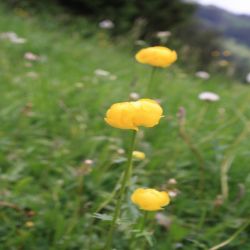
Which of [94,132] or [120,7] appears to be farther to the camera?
[120,7]

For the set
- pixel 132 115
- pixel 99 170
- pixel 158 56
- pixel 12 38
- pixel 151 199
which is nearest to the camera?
pixel 132 115

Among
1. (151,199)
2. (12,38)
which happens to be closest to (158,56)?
(151,199)

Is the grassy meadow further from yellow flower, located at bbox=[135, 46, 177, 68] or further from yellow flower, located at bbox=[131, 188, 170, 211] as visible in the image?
yellow flower, located at bbox=[135, 46, 177, 68]

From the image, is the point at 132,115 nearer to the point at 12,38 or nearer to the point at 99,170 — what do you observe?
A: the point at 99,170

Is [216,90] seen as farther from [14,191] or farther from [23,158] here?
[14,191]

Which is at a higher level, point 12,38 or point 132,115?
point 12,38

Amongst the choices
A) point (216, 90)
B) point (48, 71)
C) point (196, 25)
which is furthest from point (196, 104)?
point (196, 25)

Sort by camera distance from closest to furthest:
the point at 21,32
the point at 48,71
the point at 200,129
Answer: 1. the point at 200,129
2. the point at 48,71
3. the point at 21,32

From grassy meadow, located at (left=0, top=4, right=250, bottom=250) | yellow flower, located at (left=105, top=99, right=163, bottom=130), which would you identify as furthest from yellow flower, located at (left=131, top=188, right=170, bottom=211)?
yellow flower, located at (left=105, top=99, right=163, bottom=130)

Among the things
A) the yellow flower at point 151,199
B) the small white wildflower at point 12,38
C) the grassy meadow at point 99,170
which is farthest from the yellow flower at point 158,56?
the small white wildflower at point 12,38
